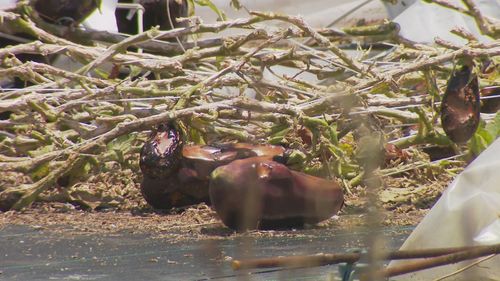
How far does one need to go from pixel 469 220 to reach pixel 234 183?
0.95 m

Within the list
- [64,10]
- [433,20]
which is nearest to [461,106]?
[64,10]

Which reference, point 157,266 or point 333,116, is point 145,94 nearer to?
point 333,116

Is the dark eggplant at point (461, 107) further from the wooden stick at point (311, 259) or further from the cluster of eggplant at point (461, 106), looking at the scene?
the wooden stick at point (311, 259)

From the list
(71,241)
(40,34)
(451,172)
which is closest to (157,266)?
(71,241)

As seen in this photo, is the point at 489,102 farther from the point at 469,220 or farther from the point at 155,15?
the point at 469,220

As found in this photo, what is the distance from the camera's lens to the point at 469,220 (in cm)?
171

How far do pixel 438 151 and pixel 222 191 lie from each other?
109 cm

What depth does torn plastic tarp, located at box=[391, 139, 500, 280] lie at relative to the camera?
66.1 inches

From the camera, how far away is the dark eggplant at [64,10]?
12.9 ft

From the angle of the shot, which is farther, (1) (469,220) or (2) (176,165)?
(2) (176,165)

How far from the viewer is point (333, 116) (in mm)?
3125

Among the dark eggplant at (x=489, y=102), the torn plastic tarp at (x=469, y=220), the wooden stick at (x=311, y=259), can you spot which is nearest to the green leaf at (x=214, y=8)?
the dark eggplant at (x=489, y=102)

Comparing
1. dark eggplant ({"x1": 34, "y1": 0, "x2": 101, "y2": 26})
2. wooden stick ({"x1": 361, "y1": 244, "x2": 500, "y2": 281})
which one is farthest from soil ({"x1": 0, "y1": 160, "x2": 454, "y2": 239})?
wooden stick ({"x1": 361, "y1": 244, "x2": 500, "y2": 281})

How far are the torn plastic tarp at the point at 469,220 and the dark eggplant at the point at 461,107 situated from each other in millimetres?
1116
